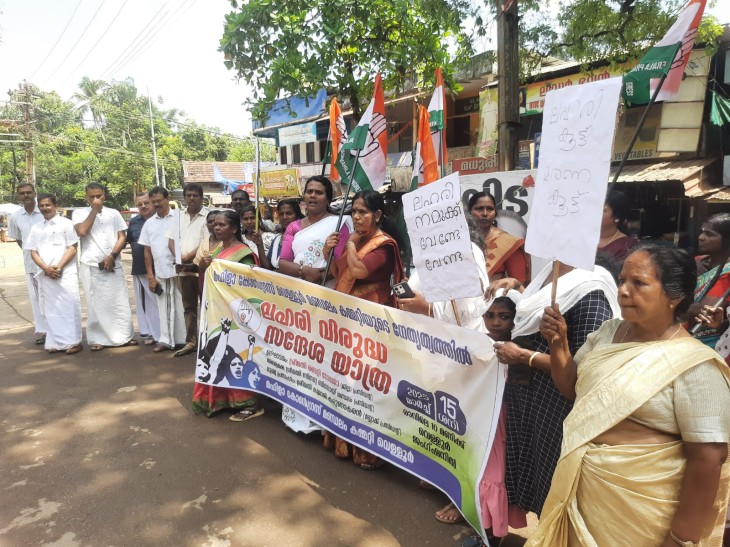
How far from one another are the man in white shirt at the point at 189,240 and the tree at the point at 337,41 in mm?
1277

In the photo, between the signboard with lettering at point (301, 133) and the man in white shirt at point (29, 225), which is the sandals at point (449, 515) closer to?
the man in white shirt at point (29, 225)

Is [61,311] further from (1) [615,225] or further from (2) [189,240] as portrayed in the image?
(1) [615,225]

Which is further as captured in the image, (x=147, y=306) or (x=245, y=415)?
(x=147, y=306)

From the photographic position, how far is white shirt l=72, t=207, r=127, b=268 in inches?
225

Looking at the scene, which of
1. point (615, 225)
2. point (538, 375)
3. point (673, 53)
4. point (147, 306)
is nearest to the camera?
point (538, 375)

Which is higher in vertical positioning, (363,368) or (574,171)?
(574,171)

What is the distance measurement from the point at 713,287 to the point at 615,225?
0.64m

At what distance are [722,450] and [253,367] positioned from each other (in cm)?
301

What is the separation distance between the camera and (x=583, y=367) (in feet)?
5.57

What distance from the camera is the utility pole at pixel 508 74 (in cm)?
411

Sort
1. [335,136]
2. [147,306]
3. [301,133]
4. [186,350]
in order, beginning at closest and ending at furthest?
[335,136] < [186,350] < [147,306] < [301,133]

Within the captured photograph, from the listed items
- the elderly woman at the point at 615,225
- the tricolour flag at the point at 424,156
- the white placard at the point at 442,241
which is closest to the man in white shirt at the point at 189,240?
the tricolour flag at the point at 424,156

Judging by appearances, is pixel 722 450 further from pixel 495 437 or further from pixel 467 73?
pixel 467 73

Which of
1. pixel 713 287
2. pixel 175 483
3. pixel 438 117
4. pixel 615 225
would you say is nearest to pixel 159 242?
pixel 175 483
